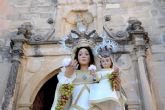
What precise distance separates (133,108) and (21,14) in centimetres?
320

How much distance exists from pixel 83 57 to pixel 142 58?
9.01 ft

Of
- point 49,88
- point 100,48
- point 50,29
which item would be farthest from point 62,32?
point 100,48

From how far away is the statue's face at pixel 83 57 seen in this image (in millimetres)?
3536

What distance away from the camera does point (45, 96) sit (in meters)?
6.89

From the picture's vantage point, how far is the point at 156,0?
7.20 m

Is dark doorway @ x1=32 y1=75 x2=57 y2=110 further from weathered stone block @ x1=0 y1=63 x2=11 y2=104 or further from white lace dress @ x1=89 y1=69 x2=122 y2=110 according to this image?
white lace dress @ x1=89 y1=69 x2=122 y2=110

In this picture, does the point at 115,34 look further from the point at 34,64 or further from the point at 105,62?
the point at 105,62

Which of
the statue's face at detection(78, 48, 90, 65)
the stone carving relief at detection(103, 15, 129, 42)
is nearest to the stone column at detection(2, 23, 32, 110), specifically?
the stone carving relief at detection(103, 15, 129, 42)

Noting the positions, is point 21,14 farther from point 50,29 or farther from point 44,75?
point 44,75

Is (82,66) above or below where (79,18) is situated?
below

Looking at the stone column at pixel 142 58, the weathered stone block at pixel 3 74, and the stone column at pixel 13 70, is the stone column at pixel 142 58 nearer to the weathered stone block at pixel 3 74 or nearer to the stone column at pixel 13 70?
the stone column at pixel 13 70

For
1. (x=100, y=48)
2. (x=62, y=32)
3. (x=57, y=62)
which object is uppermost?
(x=62, y=32)

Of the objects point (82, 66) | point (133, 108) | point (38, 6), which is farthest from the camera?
point (38, 6)

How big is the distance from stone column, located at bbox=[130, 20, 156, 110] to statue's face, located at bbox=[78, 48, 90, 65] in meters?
2.35
